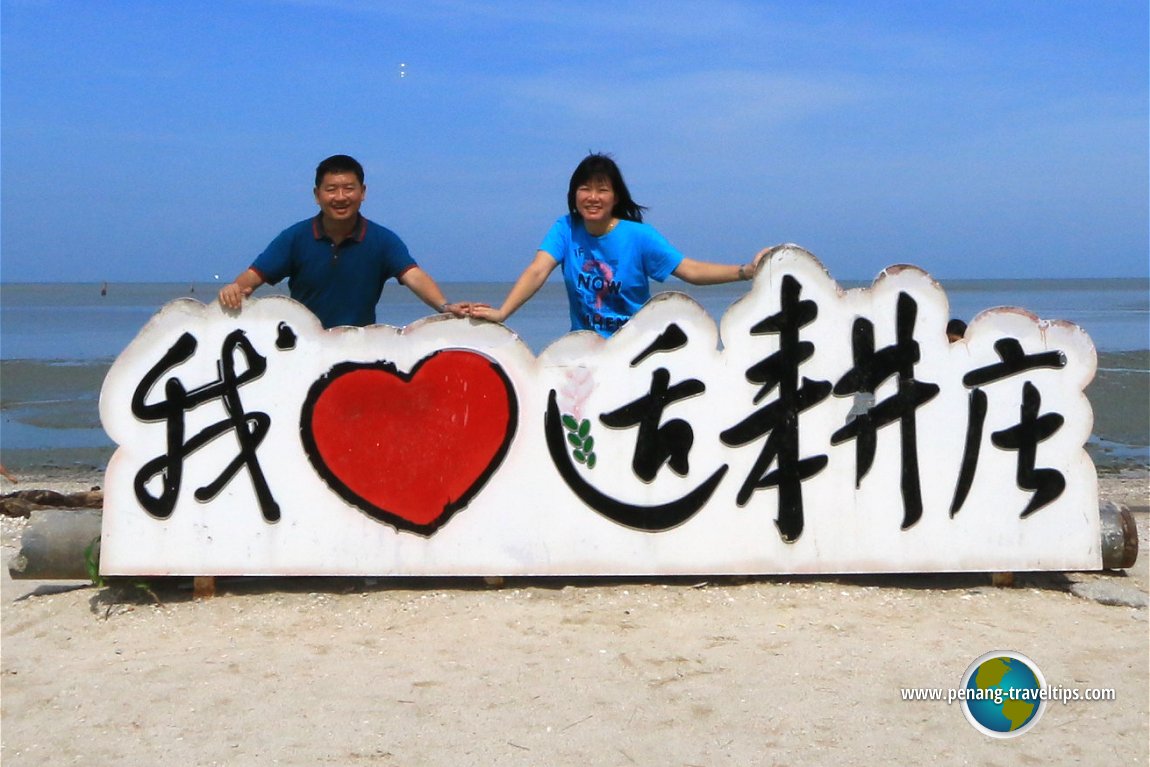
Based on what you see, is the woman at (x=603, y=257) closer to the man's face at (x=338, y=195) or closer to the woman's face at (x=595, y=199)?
the woman's face at (x=595, y=199)

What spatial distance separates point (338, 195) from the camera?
5.61 m

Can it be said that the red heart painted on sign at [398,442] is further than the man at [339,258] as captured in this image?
No

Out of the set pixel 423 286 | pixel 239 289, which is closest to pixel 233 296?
pixel 239 289

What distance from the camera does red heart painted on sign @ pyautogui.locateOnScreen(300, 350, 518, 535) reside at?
216 inches

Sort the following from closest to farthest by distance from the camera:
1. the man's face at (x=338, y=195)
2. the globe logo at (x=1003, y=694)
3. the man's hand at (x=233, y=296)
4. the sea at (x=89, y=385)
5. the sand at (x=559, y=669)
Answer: the sand at (x=559, y=669), the globe logo at (x=1003, y=694), the man's hand at (x=233, y=296), the man's face at (x=338, y=195), the sea at (x=89, y=385)

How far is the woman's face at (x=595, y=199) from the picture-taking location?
5.64 metres

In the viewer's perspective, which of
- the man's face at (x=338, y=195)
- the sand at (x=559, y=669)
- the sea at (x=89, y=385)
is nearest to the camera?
the sand at (x=559, y=669)

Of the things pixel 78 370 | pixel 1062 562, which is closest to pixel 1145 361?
pixel 1062 562

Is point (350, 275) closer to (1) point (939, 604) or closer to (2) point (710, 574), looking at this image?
(2) point (710, 574)

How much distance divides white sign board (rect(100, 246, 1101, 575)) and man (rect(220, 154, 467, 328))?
0.92ft

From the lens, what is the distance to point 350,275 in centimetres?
571

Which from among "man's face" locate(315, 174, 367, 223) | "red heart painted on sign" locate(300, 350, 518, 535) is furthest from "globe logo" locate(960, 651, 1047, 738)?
"man's face" locate(315, 174, 367, 223)

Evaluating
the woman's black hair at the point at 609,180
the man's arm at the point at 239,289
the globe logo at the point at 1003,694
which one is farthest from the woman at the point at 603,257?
the globe logo at the point at 1003,694

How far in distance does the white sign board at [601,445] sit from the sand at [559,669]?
183 millimetres
